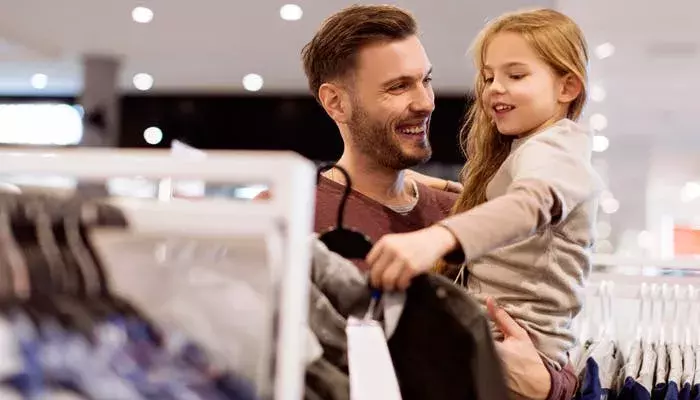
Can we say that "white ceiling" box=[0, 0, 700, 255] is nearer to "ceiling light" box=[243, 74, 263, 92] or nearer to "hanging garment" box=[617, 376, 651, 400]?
"ceiling light" box=[243, 74, 263, 92]

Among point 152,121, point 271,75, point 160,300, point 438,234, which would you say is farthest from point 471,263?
point 152,121

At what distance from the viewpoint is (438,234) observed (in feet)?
2.98

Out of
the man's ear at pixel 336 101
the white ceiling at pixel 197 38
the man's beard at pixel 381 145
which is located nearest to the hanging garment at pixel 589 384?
the man's beard at pixel 381 145

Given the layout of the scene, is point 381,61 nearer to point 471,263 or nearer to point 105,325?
point 471,263

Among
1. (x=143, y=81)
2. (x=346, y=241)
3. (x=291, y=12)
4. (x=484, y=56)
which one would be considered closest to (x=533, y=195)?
(x=346, y=241)

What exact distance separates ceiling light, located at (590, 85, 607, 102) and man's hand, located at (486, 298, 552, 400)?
469 cm

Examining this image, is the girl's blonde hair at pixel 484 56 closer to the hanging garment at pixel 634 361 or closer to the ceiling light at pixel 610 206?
the hanging garment at pixel 634 361

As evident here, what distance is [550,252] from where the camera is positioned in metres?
1.23

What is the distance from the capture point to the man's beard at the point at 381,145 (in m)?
1.73

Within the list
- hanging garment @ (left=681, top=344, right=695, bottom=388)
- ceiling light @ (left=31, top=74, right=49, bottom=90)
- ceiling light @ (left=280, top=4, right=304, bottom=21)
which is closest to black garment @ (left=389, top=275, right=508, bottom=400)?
hanging garment @ (left=681, top=344, right=695, bottom=388)

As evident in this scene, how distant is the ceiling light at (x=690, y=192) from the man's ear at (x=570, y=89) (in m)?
6.44

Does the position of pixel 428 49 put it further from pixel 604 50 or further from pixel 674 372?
pixel 674 372

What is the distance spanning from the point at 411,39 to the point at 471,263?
61 cm

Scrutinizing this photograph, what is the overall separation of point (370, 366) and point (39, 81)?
24.2ft
